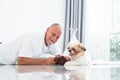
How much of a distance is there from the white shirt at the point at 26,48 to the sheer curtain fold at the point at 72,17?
233 centimetres

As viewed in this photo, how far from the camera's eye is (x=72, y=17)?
4520mm

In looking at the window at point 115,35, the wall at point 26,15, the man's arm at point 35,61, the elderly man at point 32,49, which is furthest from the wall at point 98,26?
the man's arm at point 35,61

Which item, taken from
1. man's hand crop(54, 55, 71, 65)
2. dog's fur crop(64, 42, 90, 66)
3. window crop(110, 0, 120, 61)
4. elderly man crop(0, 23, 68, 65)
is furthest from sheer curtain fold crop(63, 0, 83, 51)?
dog's fur crop(64, 42, 90, 66)

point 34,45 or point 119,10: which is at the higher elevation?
point 119,10

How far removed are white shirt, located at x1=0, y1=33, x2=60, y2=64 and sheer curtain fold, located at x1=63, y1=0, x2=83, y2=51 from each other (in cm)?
233

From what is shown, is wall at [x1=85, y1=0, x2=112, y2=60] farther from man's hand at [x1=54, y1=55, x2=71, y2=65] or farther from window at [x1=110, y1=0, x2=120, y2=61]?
man's hand at [x1=54, y1=55, x2=71, y2=65]

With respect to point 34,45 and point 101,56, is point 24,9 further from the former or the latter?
point 34,45

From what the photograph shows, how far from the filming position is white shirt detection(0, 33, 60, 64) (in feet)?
6.73

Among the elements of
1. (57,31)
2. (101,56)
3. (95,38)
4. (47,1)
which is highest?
(47,1)

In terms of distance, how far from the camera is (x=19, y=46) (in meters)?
2.12

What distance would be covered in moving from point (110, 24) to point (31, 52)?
256 centimetres

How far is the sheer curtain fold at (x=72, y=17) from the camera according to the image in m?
4.46

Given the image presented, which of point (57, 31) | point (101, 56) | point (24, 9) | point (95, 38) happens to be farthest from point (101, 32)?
point (57, 31)

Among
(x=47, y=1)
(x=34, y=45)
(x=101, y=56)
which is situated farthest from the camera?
(x=47, y=1)
